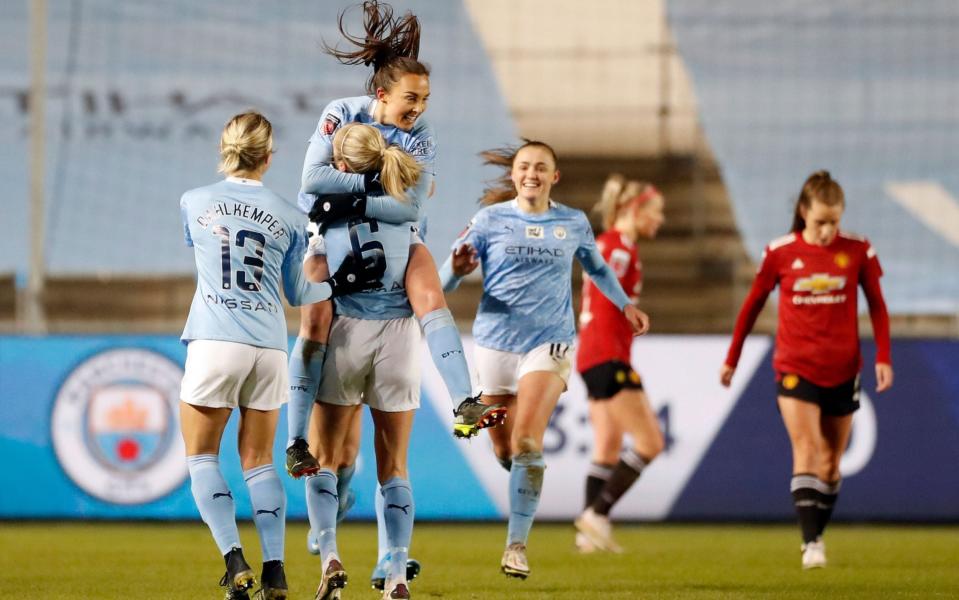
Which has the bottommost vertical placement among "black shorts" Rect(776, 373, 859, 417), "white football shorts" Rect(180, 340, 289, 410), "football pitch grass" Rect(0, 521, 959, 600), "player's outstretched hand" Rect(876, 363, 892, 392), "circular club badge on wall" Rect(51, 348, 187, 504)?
"football pitch grass" Rect(0, 521, 959, 600)

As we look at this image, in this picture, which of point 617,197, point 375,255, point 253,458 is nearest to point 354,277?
point 375,255

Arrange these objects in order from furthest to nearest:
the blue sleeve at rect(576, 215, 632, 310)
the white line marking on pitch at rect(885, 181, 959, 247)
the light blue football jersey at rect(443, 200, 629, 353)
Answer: the white line marking on pitch at rect(885, 181, 959, 247), the blue sleeve at rect(576, 215, 632, 310), the light blue football jersey at rect(443, 200, 629, 353)

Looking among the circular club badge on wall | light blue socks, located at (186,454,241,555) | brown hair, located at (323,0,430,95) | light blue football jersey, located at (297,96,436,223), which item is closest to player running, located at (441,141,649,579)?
light blue football jersey, located at (297,96,436,223)

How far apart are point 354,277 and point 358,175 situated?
0.39m

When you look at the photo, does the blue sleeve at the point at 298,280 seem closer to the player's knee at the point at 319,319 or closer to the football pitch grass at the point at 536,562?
the player's knee at the point at 319,319

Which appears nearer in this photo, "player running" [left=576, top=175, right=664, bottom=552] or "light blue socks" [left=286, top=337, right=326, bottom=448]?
"light blue socks" [left=286, top=337, right=326, bottom=448]

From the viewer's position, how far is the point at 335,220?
5676 millimetres

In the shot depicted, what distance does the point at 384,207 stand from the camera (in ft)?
18.4

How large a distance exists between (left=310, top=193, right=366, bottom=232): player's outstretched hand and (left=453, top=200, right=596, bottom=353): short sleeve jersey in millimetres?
1408

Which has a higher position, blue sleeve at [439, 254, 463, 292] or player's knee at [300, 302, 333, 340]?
blue sleeve at [439, 254, 463, 292]

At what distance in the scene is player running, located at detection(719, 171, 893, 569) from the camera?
752 cm

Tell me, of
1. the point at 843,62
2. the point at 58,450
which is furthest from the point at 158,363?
the point at 843,62

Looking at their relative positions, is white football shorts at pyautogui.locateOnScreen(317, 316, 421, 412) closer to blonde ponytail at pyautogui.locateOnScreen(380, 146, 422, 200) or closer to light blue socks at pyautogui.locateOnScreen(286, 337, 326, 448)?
light blue socks at pyautogui.locateOnScreen(286, 337, 326, 448)

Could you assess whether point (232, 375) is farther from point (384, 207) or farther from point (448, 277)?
point (448, 277)
